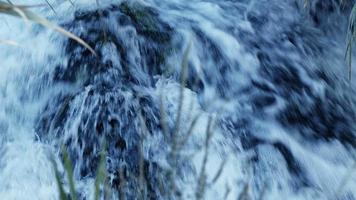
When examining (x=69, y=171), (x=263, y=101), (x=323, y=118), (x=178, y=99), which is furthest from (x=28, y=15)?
(x=323, y=118)

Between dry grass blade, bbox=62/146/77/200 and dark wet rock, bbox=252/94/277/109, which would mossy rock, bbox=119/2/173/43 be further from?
dry grass blade, bbox=62/146/77/200

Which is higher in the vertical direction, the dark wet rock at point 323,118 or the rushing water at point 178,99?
the rushing water at point 178,99

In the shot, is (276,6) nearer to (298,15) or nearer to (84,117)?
(298,15)

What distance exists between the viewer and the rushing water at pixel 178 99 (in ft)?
6.64

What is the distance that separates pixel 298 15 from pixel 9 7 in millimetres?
2208

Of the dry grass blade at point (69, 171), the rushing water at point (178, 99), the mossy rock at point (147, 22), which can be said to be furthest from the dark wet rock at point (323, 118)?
the dry grass blade at point (69, 171)

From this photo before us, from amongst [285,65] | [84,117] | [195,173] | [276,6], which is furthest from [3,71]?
[276,6]

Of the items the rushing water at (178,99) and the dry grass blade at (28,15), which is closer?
the dry grass blade at (28,15)

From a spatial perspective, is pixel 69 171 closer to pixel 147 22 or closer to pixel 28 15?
pixel 28 15

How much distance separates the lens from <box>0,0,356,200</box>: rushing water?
79.7 inches

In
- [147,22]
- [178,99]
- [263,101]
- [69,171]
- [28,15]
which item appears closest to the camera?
[69,171]

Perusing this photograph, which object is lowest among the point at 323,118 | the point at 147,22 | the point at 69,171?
the point at 323,118

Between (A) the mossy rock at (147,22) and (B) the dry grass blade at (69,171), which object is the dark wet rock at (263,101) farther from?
(B) the dry grass blade at (69,171)

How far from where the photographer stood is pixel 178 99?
2.02 meters
